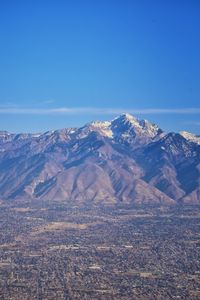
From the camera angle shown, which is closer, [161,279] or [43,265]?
[161,279]

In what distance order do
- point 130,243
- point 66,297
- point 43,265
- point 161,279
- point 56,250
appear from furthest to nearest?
point 130,243
point 56,250
point 43,265
point 161,279
point 66,297

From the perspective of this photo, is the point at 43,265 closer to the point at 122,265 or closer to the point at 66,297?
the point at 122,265

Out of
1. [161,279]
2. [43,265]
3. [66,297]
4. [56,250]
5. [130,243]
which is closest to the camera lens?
[66,297]

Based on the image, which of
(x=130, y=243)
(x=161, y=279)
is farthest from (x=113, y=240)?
(x=161, y=279)

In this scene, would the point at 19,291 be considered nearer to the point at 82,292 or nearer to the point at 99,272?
the point at 82,292

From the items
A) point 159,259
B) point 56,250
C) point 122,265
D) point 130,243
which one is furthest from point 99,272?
point 130,243

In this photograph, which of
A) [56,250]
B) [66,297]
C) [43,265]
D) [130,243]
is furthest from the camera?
[130,243]

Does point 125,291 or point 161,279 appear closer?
point 125,291
